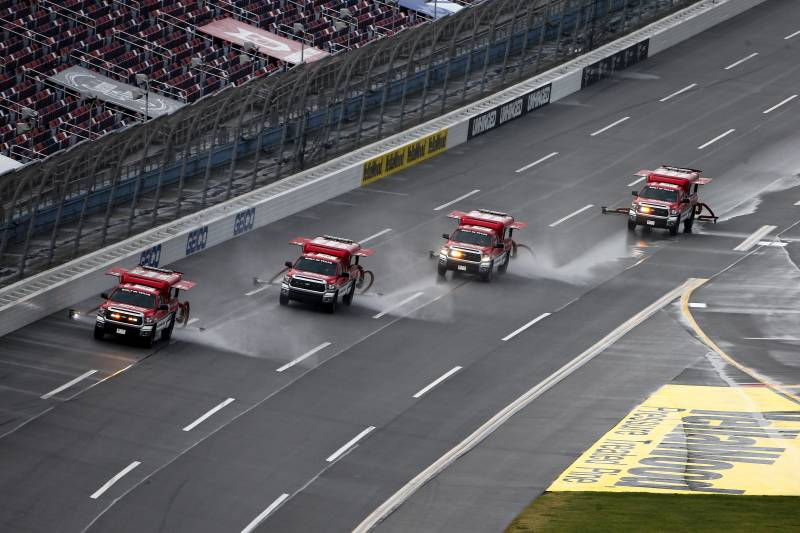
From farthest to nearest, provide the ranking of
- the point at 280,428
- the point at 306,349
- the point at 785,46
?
1. the point at 785,46
2. the point at 306,349
3. the point at 280,428

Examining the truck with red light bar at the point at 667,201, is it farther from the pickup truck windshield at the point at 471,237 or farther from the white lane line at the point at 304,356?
the white lane line at the point at 304,356

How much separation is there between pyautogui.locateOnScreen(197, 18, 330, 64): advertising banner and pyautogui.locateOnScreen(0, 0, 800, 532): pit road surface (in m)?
10.6

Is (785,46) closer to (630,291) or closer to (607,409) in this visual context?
(630,291)

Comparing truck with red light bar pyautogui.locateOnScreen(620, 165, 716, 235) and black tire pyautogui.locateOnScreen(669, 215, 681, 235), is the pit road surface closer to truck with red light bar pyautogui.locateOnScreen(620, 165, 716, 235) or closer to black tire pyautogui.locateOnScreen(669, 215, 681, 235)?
black tire pyautogui.locateOnScreen(669, 215, 681, 235)

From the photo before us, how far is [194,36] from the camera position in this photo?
251 ft

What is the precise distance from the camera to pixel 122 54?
7231 centimetres

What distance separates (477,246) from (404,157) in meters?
12.8

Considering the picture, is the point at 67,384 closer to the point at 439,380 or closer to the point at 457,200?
the point at 439,380

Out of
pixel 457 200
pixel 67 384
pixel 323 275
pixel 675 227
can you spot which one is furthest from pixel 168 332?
pixel 675 227

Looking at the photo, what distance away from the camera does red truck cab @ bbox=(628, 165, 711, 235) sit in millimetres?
61781

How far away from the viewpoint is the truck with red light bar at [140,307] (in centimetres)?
4844

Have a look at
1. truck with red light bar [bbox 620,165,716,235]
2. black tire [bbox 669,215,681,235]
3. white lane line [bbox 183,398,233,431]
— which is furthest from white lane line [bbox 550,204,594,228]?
white lane line [bbox 183,398,233,431]

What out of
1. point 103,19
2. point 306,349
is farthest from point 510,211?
point 103,19

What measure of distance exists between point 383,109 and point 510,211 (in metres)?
7.39
